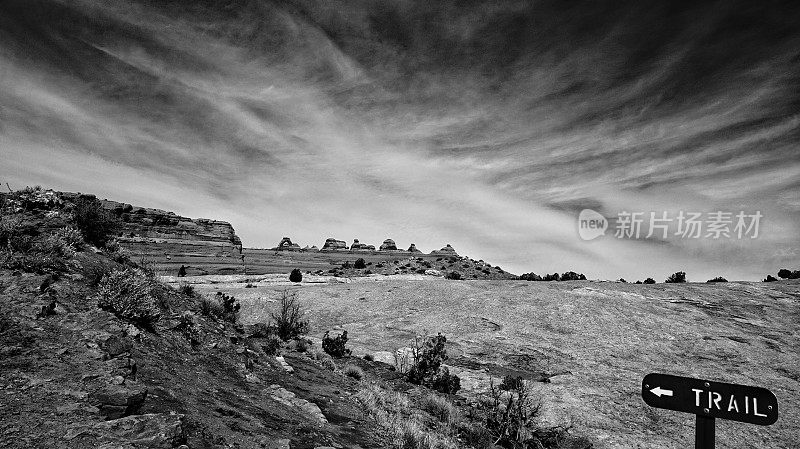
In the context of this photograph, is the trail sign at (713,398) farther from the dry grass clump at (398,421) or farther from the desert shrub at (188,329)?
the desert shrub at (188,329)

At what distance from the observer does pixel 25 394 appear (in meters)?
5.51

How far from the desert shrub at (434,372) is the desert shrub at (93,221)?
41.1 ft

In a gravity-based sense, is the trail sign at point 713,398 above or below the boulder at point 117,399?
above

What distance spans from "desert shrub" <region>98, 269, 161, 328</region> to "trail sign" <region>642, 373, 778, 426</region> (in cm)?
1056

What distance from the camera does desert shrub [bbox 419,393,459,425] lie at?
11766mm

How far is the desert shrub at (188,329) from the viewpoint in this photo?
33.6 ft

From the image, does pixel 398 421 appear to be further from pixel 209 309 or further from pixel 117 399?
pixel 209 309

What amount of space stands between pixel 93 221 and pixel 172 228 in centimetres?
6183

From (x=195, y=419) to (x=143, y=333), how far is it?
141 inches

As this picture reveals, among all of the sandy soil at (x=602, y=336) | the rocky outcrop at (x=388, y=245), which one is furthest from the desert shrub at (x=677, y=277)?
the rocky outcrop at (x=388, y=245)

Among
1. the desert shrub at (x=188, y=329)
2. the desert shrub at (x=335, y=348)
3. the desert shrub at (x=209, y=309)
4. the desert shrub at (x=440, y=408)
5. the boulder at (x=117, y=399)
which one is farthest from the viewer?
the desert shrub at (x=335, y=348)

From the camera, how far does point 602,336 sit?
18656 mm

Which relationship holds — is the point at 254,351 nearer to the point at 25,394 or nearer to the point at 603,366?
the point at 25,394

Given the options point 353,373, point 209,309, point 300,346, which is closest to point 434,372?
point 353,373
